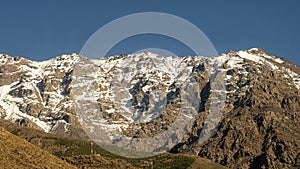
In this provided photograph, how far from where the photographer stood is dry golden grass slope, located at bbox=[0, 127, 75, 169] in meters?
147

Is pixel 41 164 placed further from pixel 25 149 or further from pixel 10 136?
pixel 10 136

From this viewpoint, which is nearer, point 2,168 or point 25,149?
point 2,168

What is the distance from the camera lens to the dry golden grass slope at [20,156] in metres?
147

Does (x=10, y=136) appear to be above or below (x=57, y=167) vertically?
above

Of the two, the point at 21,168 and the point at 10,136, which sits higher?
the point at 10,136

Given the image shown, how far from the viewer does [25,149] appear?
523ft

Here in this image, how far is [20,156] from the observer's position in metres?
152

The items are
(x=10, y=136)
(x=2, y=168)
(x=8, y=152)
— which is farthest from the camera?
(x=10, y=136)

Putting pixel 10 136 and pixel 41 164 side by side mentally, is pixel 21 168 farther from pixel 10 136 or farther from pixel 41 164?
pixel 10 136

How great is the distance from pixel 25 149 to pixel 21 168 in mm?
16350

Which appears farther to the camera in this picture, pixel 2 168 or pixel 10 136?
pixel 10 136

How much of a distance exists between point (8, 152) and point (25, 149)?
784 cm

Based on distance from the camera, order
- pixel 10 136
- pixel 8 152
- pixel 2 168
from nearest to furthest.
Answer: pixel 2 168 → pixel 8 152 → pixel 10 136

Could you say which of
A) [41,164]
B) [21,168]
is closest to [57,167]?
[41,164]
